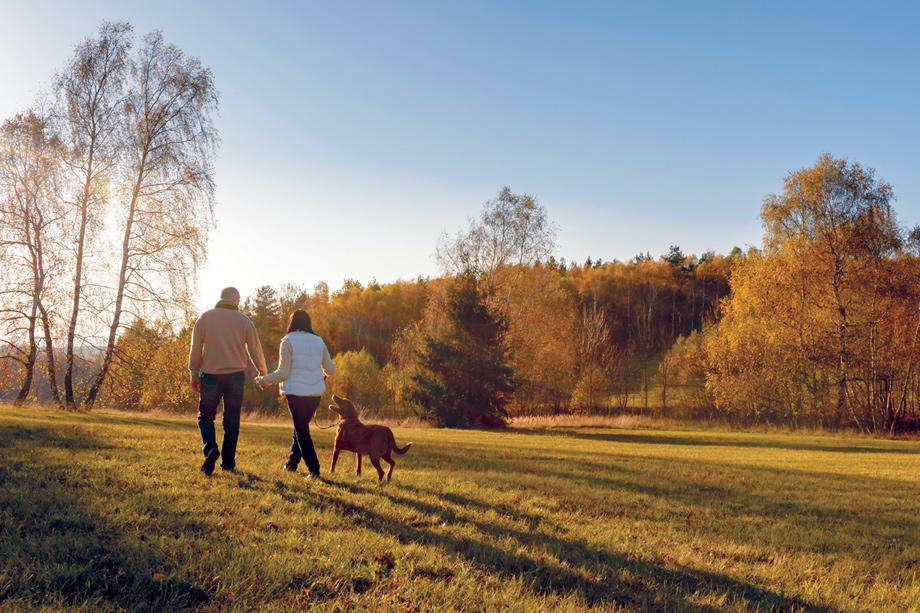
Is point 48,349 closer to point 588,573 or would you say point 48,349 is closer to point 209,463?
point 209,463

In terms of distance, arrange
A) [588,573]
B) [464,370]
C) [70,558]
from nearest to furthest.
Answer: [70,558] → [588,573] → [464,370]

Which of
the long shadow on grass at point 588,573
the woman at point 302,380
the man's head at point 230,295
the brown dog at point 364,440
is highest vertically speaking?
the man's head at point 230,295

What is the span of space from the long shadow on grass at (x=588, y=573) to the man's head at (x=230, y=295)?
361 cm

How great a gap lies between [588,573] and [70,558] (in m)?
3.56

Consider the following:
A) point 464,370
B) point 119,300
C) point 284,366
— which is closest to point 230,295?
point 284,366

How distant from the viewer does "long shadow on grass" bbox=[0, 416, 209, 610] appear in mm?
2928

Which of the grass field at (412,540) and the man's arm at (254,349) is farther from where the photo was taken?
the man's arm at (254,349)

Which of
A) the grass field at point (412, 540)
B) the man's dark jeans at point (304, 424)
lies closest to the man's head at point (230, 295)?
the man's dark jeans at point (304, 424)

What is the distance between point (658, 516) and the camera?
6.45m

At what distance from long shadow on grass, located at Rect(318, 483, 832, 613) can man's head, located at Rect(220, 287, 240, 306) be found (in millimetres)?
3615

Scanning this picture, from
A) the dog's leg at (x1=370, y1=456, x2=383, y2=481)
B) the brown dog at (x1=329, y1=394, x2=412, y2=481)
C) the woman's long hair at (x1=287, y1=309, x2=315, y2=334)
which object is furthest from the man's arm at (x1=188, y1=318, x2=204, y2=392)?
the dog's leg at (x1=370, y1=456, x2=383, y2=481)

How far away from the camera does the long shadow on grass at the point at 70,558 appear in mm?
2928

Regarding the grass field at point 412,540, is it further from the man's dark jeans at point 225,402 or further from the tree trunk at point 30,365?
Result: the tree trunk at point 30,365

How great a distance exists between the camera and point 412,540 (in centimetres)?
443
